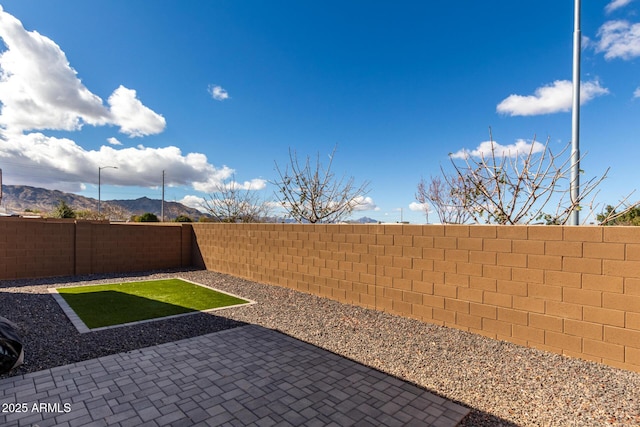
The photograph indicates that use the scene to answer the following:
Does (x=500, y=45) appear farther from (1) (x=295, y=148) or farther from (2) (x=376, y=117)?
(1) (x=295, y=148)

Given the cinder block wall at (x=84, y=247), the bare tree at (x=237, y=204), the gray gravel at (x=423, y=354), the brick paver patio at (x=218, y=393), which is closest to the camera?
the brick paver patio at (x=218, y=393)

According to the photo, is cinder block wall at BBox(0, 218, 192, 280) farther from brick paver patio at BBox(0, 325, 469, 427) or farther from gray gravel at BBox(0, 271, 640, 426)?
brick paver patio at BBox(0, 325, 469, 427)

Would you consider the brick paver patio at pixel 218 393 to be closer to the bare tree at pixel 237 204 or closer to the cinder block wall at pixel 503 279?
the cinder block wall at pixel 503 279

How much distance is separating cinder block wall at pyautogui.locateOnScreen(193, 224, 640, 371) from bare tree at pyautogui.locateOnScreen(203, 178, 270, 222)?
11062 millimetres

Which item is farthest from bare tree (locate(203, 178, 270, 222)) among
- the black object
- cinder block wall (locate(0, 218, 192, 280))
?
the black object

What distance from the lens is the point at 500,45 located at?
352 inches

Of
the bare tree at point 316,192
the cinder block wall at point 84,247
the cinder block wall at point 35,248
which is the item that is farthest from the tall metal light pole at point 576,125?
the cinder block wall at point 35,248

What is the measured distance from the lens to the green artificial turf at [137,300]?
242 inches

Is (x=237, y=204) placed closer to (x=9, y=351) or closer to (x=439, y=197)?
(x=439, y=197)

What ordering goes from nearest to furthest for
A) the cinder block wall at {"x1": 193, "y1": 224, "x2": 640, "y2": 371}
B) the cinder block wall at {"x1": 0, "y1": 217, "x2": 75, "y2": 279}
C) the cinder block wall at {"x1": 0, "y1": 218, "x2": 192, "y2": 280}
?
the cinder block wall at {"x1": 193, "y1": 224, "x2": 640, "y2": 371} → the cinder block wall at {"x1": 0, "y1": 217, "x2": 75, "y2": 279} → the cinder block wall at {"x1": 0, "y1": 218, "x2": 192, "y2": 280}

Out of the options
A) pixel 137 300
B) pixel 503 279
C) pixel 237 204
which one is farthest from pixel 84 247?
pixel 503 279

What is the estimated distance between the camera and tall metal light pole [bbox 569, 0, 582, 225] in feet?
17.7

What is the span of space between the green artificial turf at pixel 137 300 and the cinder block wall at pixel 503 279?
277 centimetres

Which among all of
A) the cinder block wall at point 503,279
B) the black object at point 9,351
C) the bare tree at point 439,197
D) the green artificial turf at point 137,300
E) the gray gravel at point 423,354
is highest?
the bare tree at point 439,197
